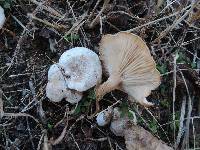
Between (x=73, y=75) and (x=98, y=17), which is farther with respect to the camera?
(x=98, y=17)

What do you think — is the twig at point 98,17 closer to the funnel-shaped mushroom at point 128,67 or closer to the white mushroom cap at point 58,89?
the funnel-shaped mushroom at point 128,67

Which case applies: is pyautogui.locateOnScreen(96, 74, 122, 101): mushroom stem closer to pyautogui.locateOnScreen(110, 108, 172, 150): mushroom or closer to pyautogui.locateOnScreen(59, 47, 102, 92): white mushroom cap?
pyautogui.locateOnScreen(59, 47, 102, 92): white mushroom cap

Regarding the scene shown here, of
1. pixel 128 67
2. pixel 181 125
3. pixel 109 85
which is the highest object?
pixel 128 67

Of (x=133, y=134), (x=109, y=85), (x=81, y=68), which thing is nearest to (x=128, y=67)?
(x=109, y=85)

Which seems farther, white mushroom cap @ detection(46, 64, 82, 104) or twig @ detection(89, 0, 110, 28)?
twig @ detection(89, 0, 110, 28)

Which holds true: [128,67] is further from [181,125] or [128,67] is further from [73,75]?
[181,125]

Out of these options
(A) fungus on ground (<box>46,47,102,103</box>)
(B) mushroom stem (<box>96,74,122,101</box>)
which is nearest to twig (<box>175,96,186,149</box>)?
(B) mushroom stem (<box>96,74,122,101</box>)

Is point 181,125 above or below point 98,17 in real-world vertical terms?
below

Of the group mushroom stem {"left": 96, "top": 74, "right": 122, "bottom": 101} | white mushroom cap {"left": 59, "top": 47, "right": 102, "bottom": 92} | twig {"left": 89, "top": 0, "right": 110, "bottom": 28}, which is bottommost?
mushroom stem {"left": 96, "top": 74, "right": 122, "bottom": 101}
